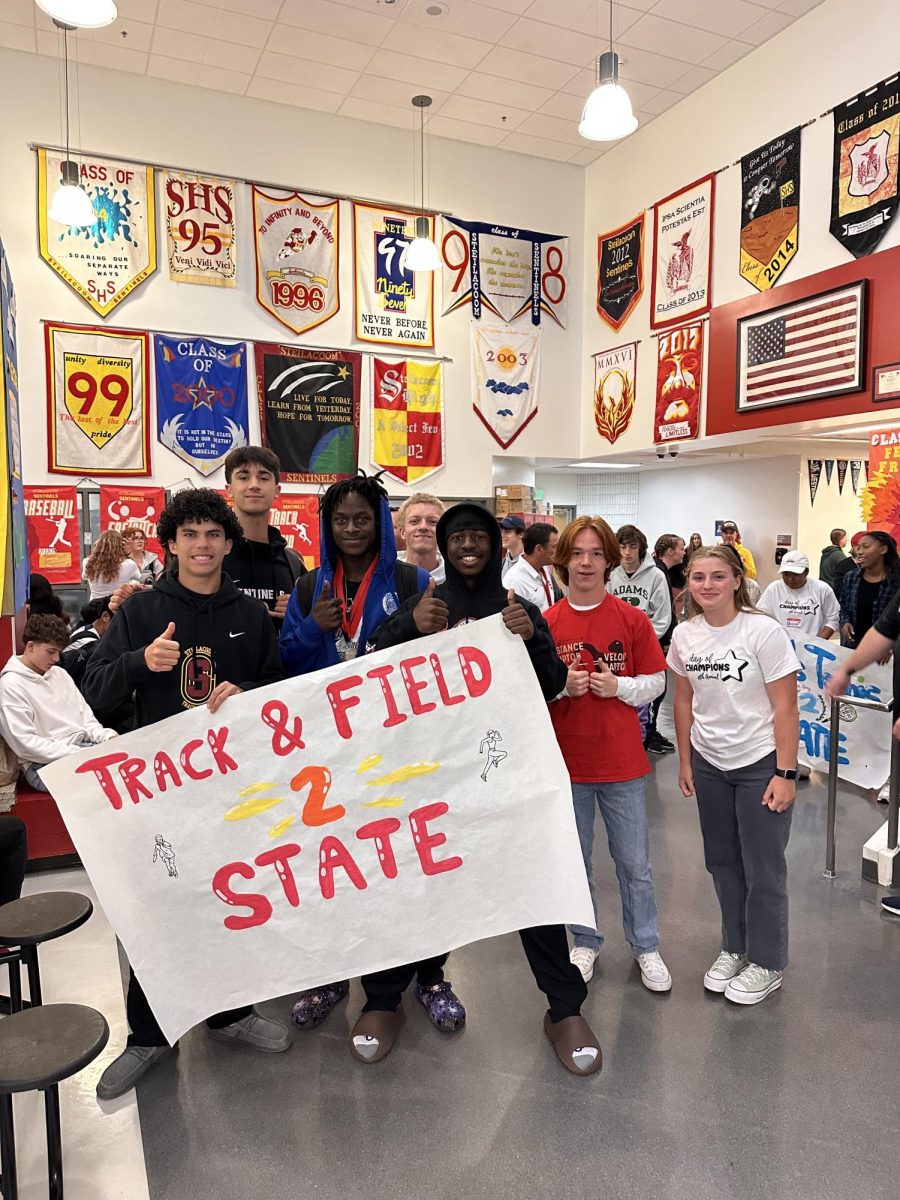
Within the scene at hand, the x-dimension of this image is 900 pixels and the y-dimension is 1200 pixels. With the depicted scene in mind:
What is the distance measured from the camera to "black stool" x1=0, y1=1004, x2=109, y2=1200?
4.95 ft

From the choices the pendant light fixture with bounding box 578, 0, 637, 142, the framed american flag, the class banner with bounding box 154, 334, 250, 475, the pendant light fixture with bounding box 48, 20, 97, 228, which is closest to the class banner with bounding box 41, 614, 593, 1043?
the pendant light fixture with bounding box 578, 0, 637, 142

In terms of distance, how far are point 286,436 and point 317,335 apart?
111 cm

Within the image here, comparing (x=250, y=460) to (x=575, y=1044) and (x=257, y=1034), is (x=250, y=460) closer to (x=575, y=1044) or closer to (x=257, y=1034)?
(x=257, y=1034)

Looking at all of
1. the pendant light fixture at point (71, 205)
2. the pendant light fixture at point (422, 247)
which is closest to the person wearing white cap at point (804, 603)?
the pendant light fixture at point (422, 247)

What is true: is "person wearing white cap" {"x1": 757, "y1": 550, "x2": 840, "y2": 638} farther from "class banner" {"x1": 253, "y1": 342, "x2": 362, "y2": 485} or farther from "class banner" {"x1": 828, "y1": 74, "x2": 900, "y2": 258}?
"class banner" {"x1": 253, "y1": 342, "x2": 362, "y2": 485}

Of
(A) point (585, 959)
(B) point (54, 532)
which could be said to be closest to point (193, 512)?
(A) point (585, 959)

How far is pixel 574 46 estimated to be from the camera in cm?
685

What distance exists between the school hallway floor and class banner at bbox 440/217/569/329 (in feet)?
24.5

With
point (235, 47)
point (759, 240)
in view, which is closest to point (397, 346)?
point (235, 47)

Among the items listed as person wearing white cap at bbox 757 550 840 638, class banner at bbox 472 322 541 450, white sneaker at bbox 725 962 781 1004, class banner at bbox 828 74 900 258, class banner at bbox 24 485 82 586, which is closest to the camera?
white sneaker at bbox 725 962 781 1004

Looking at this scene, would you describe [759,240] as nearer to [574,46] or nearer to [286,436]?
[574,46]

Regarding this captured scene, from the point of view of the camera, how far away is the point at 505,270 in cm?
880

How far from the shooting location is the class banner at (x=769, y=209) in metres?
6.50

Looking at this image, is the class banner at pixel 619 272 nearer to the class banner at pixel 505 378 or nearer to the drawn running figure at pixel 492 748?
the class banner at pixel 505 378
